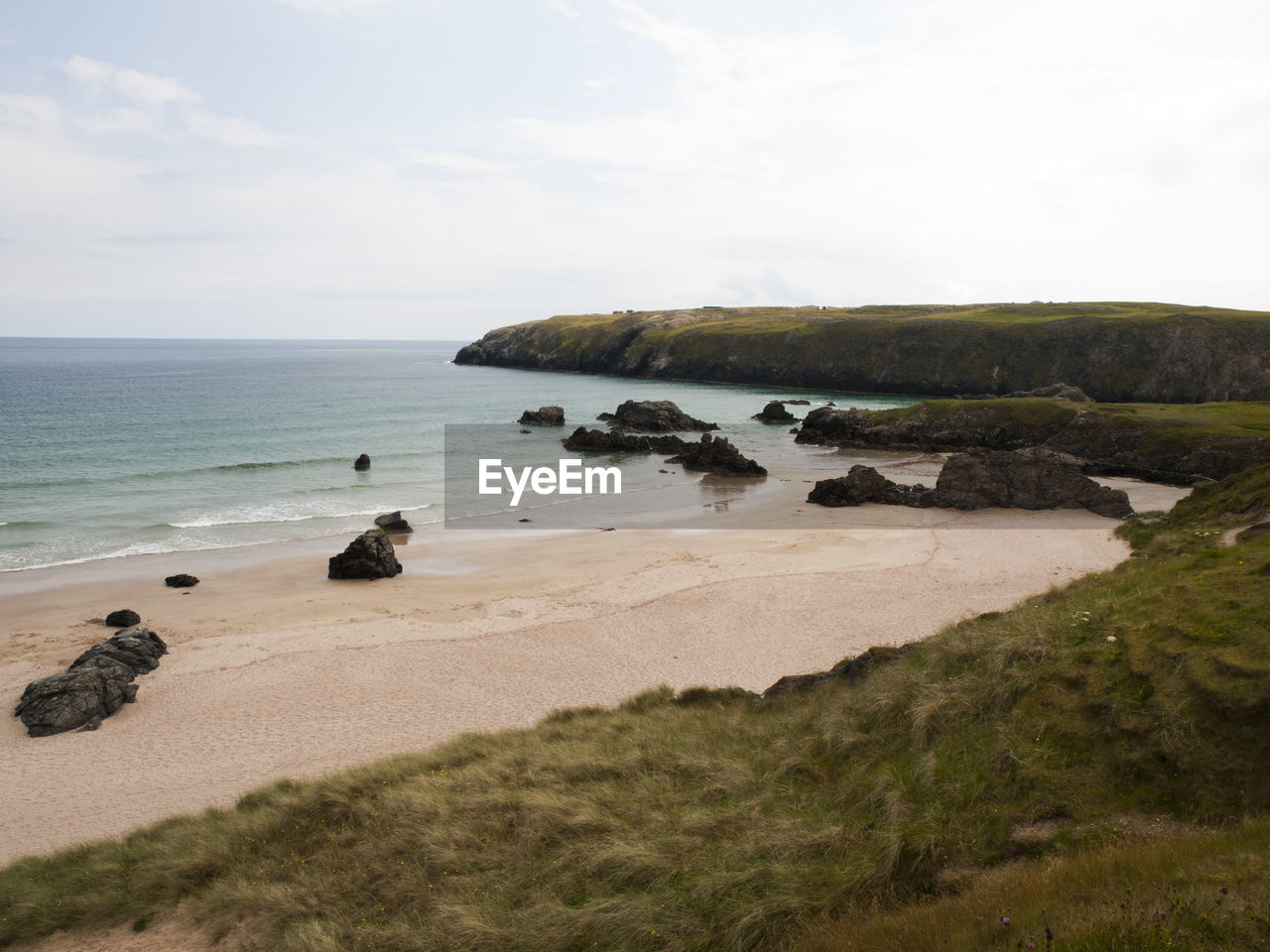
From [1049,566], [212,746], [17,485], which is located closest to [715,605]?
[1049,566]

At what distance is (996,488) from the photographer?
39906mm

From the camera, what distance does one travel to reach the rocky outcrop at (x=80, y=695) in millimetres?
17203

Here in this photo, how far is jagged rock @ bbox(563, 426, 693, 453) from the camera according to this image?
213 feet

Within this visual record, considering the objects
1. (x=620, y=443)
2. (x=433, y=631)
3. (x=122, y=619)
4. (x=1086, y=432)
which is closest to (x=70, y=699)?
(x=122, y=619)

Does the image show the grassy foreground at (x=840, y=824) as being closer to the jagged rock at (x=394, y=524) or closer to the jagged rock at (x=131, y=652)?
the jagged rock at (x=131, y=652)

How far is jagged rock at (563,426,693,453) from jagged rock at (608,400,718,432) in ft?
30.1

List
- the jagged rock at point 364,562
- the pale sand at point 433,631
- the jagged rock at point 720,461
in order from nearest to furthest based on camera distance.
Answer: the pale sand at point 433,631
the jagged rock at point 364,562
the jagged rock at point 720,461

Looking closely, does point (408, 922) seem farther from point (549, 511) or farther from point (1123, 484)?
point (1123, 484)

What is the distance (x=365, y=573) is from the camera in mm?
28891

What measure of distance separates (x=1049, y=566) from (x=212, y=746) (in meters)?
26.9

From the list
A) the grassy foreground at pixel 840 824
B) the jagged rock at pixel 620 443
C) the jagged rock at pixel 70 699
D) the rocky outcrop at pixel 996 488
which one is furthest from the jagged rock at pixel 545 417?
the grassy foreground at pixel 840 824

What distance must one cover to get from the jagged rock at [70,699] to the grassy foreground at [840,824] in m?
6.20

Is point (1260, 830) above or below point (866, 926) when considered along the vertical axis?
Result: above

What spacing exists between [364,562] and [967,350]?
101323 mm
